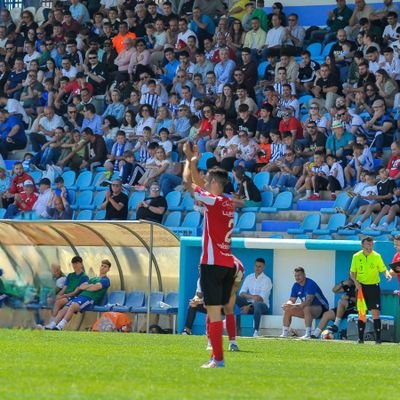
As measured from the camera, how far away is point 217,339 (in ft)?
39.7

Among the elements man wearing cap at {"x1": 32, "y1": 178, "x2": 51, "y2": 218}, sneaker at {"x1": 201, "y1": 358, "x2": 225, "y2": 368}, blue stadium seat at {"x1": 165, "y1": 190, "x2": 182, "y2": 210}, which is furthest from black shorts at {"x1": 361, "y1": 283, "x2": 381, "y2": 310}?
man wearing cap at {"x1": 32, "y1": 178, "x2": 51, "y2": 218}

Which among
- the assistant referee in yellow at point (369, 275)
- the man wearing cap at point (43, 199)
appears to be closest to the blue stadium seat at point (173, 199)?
the man wearing cap at point (43, 199)

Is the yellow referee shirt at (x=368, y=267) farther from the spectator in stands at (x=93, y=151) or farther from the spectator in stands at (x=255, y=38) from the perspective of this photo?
the spectator in stands at (x=93, y=151)

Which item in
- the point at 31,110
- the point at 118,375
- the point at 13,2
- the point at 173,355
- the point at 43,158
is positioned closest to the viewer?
the point at 118,375

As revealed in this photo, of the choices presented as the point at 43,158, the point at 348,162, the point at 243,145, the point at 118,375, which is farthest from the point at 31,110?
the point at 118,375

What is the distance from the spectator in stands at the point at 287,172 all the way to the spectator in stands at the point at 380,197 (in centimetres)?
210

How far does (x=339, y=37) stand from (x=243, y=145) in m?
3.36

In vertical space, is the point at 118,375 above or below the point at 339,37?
below

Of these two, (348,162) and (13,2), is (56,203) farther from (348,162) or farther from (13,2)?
(13,2)

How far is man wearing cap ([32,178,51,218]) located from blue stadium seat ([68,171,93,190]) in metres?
0.85

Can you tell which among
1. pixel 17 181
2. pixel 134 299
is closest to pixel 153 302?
pixel 134 299

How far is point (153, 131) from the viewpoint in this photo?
28141 millimetres

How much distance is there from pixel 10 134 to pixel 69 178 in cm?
264

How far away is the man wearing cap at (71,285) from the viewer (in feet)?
74.3
